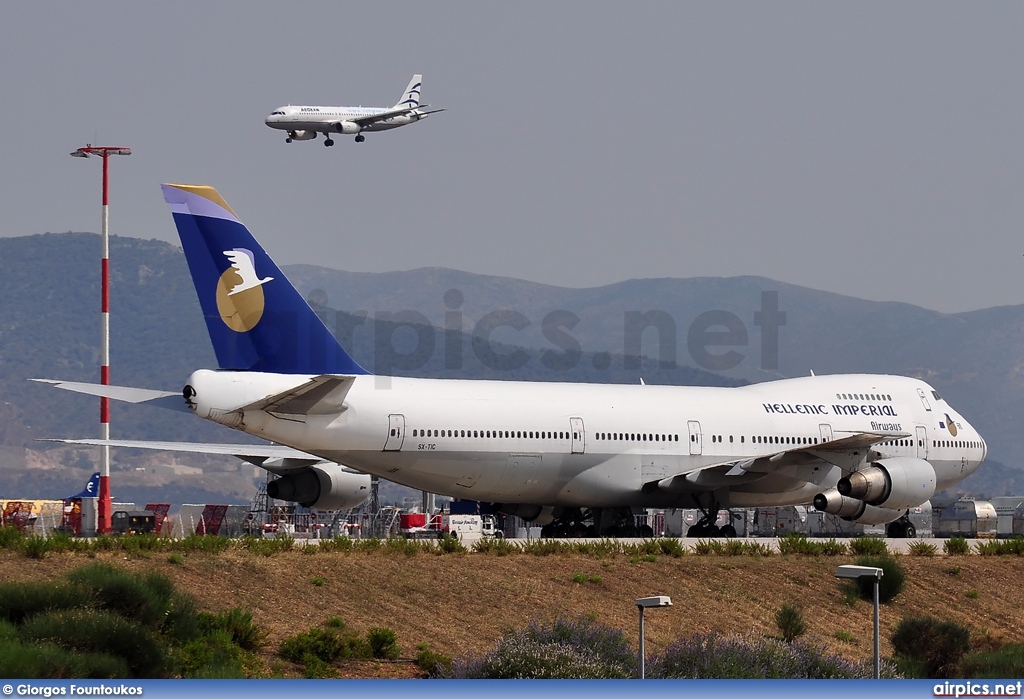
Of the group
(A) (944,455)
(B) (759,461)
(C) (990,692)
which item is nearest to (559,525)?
(B) (759,461)

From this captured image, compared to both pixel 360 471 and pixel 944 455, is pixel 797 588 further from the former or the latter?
pixel 944 455

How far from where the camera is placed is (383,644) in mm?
21016

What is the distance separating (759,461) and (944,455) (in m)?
8.55

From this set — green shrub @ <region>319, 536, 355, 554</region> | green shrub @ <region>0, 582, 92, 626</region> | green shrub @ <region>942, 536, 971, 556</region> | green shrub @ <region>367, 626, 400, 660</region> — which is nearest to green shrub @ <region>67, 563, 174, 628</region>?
green shrub @ <region>0, 582, 92, 626</region>

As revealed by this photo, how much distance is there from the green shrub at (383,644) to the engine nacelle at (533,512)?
1823cm

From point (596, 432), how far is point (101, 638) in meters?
20.6

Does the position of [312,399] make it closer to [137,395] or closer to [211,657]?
[137,395]

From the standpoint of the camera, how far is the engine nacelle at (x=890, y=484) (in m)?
36.2

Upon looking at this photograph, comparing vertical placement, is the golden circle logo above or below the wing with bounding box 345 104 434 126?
below

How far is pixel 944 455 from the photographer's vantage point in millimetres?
42844

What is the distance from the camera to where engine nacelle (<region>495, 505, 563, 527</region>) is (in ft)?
129

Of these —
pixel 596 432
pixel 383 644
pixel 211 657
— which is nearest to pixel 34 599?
pixel 211 657

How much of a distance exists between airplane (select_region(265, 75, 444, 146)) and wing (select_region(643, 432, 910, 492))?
49.8 metres

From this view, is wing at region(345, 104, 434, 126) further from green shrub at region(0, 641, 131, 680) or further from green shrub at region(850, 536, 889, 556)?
green shrub at region(0, 641, 131, 680)
